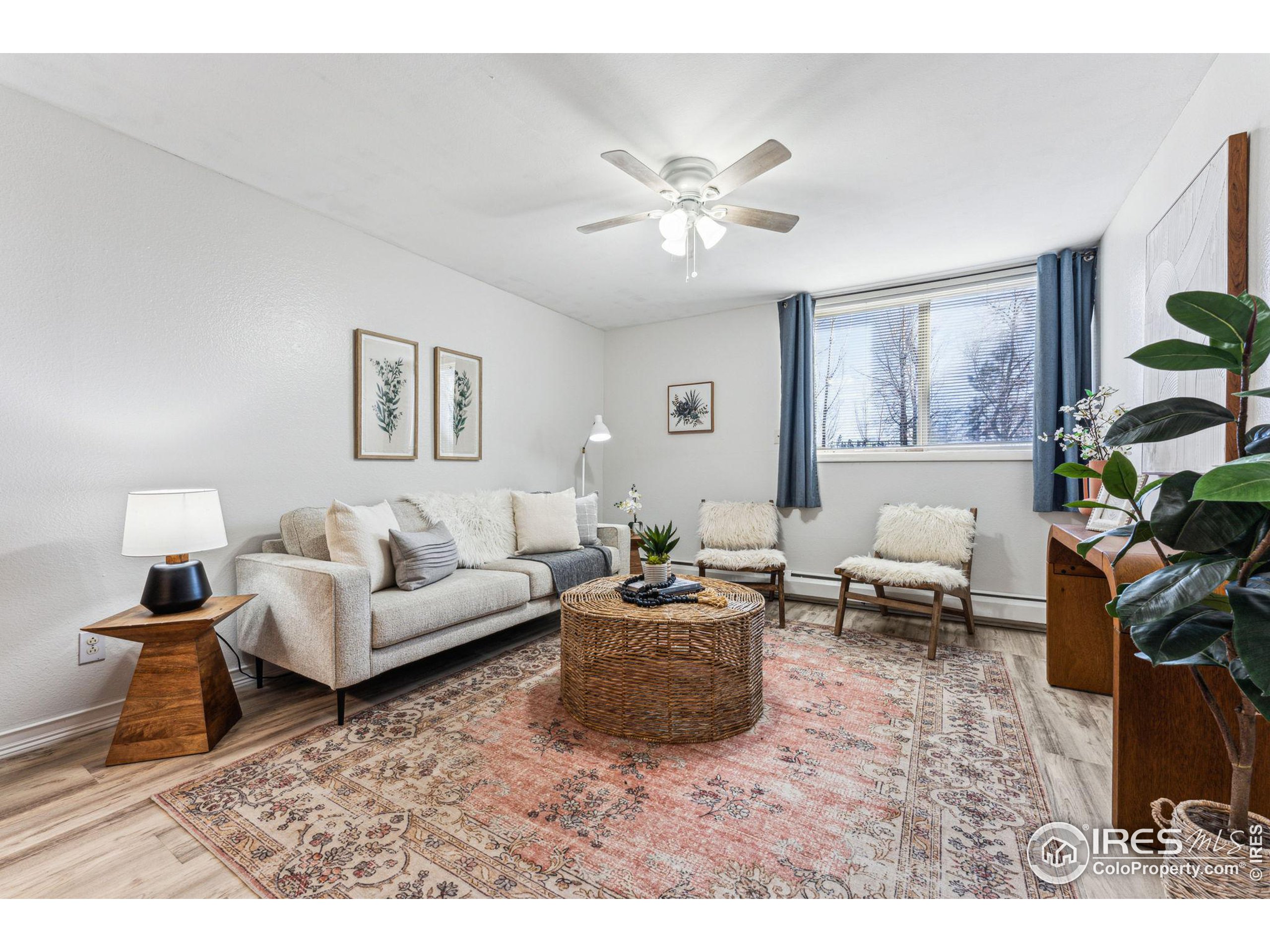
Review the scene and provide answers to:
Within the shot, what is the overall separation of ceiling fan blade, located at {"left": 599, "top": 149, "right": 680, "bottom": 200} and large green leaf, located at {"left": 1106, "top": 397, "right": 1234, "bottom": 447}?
65.3 inches

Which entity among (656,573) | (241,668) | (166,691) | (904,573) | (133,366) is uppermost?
(133,366)

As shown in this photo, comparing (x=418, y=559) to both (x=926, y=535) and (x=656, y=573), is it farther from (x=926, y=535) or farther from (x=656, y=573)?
(x=926, y=535)

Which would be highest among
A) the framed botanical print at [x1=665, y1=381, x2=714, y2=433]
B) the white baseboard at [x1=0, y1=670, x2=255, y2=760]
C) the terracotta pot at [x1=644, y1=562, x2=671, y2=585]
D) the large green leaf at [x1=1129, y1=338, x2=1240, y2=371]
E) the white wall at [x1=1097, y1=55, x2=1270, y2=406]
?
the white wall at [x1=1097, y1=55, x2=1270, y2=406]

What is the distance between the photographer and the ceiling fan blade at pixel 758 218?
2443mm

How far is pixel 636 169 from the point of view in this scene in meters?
2.10

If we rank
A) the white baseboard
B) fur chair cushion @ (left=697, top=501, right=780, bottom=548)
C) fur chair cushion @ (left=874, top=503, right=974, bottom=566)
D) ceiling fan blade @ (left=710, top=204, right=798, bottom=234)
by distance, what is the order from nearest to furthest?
the white baseboard < ceiling fan blade @ (left=710, top=204, right=798, bottom=234) < fur chair cushion @ (left=874, top=503, right=974, bottom=566) < fur chair cushion @ (left=697, top=501, right=780, bottom=548)

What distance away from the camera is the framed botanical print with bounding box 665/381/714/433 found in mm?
4812

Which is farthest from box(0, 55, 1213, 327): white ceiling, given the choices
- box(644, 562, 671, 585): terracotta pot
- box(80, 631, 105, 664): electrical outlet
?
box(80, 631, 105, 664): electrical outlet

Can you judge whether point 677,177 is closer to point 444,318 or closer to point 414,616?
point 444,318

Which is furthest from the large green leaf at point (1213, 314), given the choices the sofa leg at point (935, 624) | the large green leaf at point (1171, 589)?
the sofa leg at point (935, 624)

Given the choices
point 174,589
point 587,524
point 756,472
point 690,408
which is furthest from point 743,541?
point 174,589

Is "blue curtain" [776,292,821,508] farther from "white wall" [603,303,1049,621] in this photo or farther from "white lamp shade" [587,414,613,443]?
"white lamp shade" [587,414,613,443]

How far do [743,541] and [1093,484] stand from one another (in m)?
2.13

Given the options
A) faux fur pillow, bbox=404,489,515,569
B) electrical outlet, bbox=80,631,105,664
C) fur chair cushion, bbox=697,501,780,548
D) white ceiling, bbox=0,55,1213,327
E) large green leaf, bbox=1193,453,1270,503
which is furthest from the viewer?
fur chair cushion, bbox=697,501,780,548
